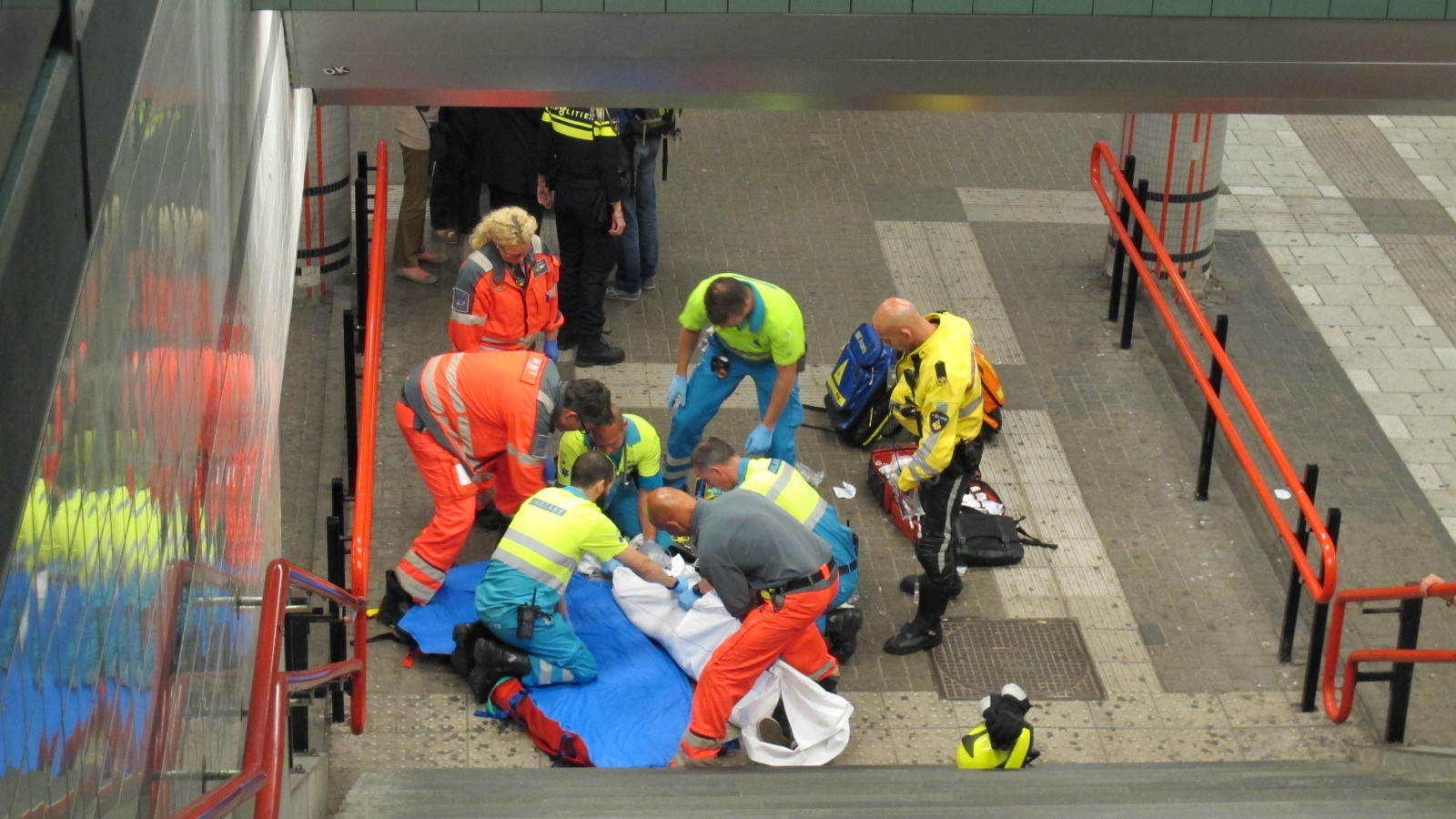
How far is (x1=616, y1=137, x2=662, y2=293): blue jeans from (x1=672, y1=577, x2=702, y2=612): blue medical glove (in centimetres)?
349

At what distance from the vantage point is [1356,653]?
7.67 metres

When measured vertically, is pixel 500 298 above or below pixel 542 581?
above

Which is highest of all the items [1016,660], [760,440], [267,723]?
[267,723]

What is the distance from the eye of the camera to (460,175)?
11750 millimetres

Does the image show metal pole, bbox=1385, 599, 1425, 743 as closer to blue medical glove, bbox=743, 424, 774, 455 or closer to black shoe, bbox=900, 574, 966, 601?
black shoe, bbox=900, 574, 966, 601

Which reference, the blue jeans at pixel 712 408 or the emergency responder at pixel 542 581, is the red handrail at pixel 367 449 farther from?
the blue jeans at pixel 712 408

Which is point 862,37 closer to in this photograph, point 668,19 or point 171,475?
point 668,19

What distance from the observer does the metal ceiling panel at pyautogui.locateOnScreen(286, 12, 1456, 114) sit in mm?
6496

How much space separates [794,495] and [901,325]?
0.97 meters

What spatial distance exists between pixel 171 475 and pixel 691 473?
6.24 metres

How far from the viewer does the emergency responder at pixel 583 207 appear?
34.0 ft

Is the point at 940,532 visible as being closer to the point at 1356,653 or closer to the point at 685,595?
the point at 685,595

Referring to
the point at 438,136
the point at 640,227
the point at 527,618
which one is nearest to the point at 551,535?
the point at 527,618

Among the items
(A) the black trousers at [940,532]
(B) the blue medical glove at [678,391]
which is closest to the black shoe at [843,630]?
(A) the black trousers at [940,532]
